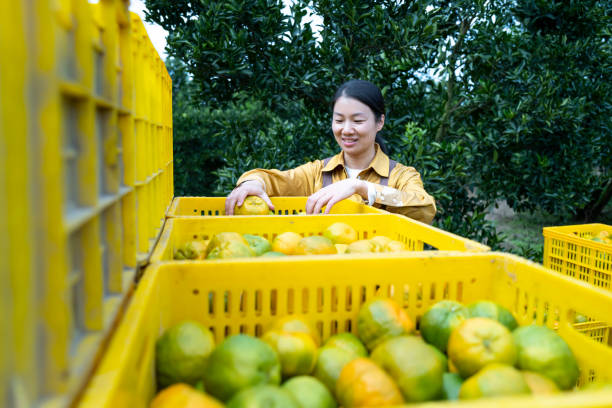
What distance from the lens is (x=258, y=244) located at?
1.83 metres

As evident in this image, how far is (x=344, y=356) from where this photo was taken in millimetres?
1169

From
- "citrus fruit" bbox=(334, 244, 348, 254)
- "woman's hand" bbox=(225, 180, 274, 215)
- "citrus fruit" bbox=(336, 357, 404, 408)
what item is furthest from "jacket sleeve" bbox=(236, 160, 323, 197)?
"citrus fruit" bbox=(336, 357, 404, 408)

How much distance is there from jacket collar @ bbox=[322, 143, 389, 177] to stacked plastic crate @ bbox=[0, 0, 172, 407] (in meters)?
2.35

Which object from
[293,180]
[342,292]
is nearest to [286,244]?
[342,292]

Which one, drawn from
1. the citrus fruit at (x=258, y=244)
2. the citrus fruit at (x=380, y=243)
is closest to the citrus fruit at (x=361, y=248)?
the citrus fruit at (x=380, y=243)

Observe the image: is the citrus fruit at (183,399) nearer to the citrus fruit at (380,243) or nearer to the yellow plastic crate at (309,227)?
the yellow plastic crate at (309,227)

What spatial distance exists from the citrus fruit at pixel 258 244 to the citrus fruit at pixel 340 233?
10.6 inches

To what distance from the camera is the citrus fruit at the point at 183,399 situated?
2.74 ft

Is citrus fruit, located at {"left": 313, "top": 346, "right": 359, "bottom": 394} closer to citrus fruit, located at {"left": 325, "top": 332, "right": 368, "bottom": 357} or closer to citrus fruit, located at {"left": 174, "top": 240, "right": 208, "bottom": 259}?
citrus fruit, located at {"left": 325, "top": 332, "right": 368, "bottom": 357}

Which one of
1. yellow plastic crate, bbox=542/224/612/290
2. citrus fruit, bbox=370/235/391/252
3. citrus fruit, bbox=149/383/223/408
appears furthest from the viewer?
yellow plastic crate, bbox=542/224/612/290

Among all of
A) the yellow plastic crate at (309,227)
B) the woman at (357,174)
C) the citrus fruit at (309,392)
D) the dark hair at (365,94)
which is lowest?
the citrus fruit at (309,392)

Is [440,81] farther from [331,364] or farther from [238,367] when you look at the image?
[238,367]

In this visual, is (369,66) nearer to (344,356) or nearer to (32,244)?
(344,356)

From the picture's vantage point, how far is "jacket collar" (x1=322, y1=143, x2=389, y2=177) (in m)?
3.15
